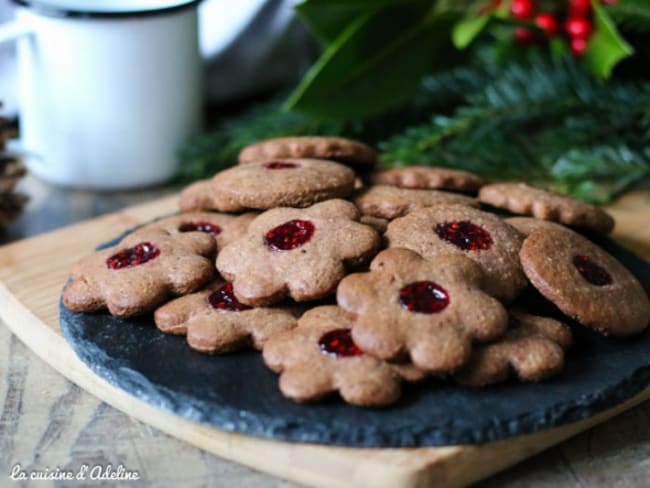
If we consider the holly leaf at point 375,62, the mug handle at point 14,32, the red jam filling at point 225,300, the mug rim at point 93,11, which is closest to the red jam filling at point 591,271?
the red jam filling at point 225,300

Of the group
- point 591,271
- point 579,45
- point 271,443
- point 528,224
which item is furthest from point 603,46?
point 271,443

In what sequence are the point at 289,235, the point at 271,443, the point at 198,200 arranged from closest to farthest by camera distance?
1. the point at 271,443
2. the point at 289,235
3. the point at 198,200

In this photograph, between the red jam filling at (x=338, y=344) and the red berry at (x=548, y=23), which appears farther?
the red berry at (x=548, y=23)

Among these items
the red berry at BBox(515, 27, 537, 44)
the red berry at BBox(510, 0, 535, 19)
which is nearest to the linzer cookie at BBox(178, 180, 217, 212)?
the red berry at BBox(510, 0, 535, 19)

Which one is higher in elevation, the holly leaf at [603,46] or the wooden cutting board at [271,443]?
the holly leaf at [603,46]

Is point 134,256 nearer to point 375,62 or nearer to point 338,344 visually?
point 338,344

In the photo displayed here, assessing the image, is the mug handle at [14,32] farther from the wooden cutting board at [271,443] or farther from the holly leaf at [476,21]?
the holly leaf at [476,21]

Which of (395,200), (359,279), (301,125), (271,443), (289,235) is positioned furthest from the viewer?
(301,125)

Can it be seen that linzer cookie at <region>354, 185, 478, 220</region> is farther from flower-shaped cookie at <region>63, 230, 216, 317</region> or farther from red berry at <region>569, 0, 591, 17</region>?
red berry at <region>569, 0, 591, 17</region>
